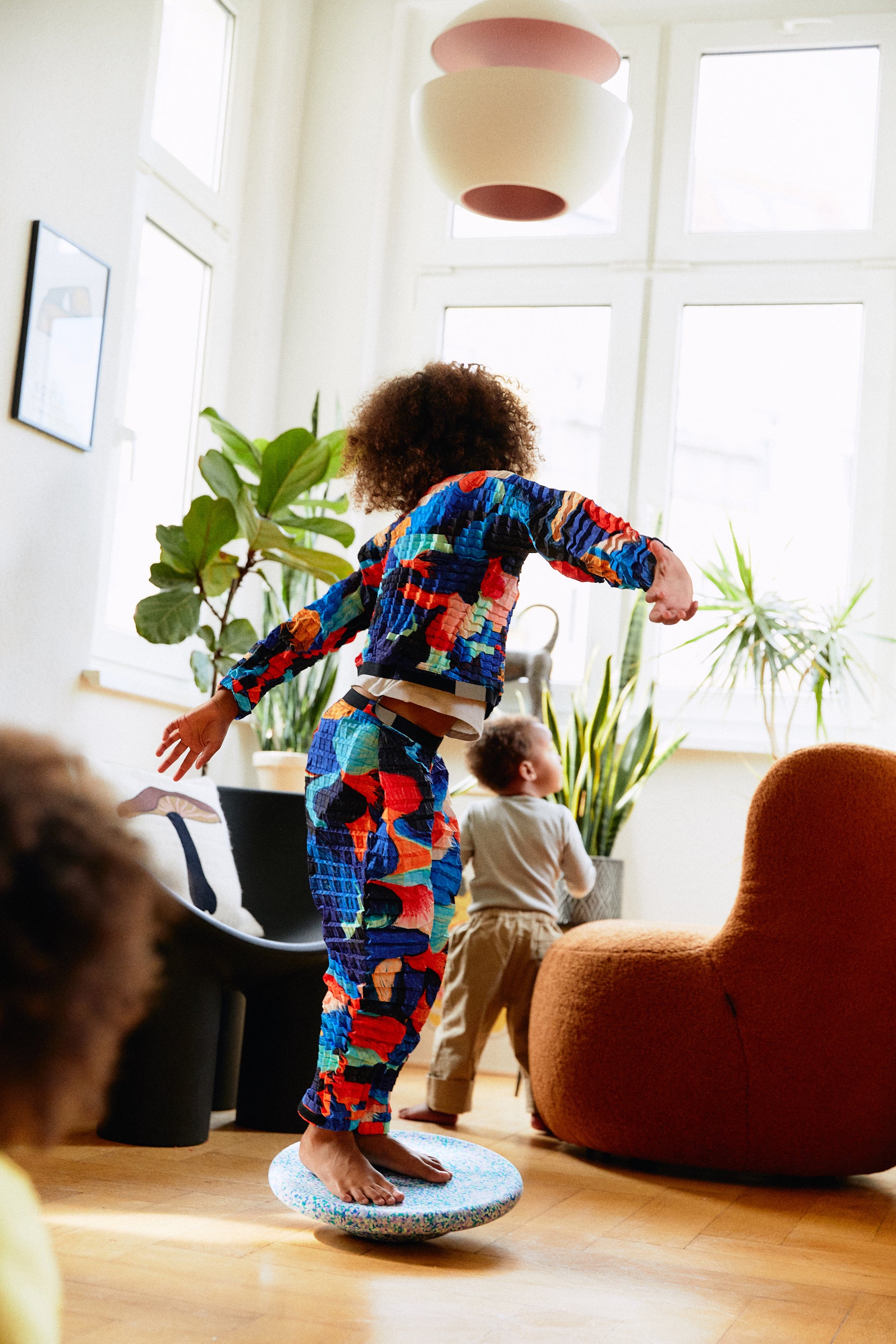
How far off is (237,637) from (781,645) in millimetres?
1575

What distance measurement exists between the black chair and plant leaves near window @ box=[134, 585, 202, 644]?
40 centimetres

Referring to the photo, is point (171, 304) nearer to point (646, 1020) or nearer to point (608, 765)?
point (608, 765)

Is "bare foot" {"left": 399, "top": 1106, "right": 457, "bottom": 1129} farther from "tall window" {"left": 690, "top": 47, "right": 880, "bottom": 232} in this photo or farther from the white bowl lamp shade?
"tall window" {"left": 690, "top": 47, "right": 880, "bottom": 232}

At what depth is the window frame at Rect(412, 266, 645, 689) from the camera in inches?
161

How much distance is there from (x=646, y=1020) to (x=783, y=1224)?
415mm

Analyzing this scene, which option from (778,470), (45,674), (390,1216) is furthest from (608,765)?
(390,1216)

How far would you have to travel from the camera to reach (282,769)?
3.48 metres

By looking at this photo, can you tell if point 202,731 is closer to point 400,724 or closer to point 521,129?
point 400,724

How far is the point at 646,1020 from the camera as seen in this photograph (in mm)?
2361

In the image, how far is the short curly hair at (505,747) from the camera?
2994 mm

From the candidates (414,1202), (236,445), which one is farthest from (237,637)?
(414,1202)

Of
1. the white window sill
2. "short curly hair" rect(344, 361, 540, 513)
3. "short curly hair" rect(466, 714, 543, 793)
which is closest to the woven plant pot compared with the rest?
"short curly hair" rect(466, 714, 543, 793)

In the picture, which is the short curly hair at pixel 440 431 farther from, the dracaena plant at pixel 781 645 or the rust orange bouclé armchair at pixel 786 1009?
the dracaena plant at pixel 781 645

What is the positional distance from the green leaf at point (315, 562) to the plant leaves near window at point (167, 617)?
0.86 ft
